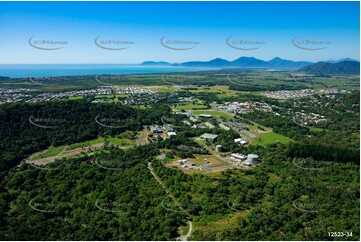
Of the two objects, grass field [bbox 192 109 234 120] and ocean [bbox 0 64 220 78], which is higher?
ocean [bbox 0 64 220 78]

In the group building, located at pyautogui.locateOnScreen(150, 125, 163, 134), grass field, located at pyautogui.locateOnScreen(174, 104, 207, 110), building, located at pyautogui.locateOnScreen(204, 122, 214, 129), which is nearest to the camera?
building, located at pyautogui.locateOnScreen(150, 125, 163, 134)

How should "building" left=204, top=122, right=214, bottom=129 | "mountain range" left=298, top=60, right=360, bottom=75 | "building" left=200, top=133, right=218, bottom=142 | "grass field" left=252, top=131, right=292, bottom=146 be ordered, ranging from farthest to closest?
"mountain range" left=298, top=60, right=360, bottom=75 → "building" left=204, top=122, right=214, bottom=129 → "building" left=200, top=133, right=218, bottom=142 → "grass field" left=252, top=131, right=292, bottom=146

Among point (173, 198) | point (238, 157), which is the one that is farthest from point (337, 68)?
point (173, 198)

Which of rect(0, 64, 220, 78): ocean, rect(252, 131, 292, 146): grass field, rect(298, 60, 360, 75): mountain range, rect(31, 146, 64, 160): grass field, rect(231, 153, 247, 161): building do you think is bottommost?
rect(252, 131, 292, 146): grass field

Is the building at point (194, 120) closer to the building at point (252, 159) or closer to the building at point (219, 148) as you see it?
the building at point (219, 148)

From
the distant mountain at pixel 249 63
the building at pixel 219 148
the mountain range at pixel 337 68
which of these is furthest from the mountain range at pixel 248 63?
the building at pixel 219 148

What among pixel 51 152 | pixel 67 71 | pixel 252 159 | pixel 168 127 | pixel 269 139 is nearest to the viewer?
pixel 252 159

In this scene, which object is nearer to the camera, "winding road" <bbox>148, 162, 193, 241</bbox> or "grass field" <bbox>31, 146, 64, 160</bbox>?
"winding road" <bbox>148, 162, 193, 241</bbox>

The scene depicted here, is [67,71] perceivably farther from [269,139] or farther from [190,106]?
[269,139]

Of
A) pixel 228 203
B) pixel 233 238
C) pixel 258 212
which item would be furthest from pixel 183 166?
pixel 233 238

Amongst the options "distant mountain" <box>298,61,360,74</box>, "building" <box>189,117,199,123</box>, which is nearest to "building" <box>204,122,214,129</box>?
"building" <box>189,117,199,123</box>

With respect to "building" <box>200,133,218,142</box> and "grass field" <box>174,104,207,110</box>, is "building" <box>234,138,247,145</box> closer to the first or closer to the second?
"building" <box>200,133,218,142</box>
